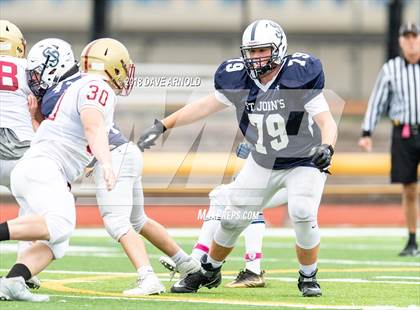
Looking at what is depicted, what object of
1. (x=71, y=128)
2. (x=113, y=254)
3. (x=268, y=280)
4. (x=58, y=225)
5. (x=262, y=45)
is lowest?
(x=113, y=254)

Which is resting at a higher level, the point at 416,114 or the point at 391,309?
the point at 391,309

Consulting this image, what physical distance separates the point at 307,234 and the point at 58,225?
1.52 meters

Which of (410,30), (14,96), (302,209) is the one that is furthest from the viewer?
(410,30)

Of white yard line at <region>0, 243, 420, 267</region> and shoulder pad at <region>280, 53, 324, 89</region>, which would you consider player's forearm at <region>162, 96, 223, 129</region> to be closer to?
shoulder pad at <region>280, 53, 324, 89</region>

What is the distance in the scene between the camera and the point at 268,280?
796cm

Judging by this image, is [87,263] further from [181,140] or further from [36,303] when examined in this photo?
[181,140]

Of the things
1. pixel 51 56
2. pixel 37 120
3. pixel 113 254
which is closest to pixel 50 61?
pixel 51 56

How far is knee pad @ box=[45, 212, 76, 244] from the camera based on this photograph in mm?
6152

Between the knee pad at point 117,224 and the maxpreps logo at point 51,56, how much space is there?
0.90 metres

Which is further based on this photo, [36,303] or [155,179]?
[155,179]

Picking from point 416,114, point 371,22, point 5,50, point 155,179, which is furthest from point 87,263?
point 371,22

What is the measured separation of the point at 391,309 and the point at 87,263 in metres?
3.50

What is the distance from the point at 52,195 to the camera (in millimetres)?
6223

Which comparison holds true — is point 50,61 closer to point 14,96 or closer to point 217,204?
point 14,96
